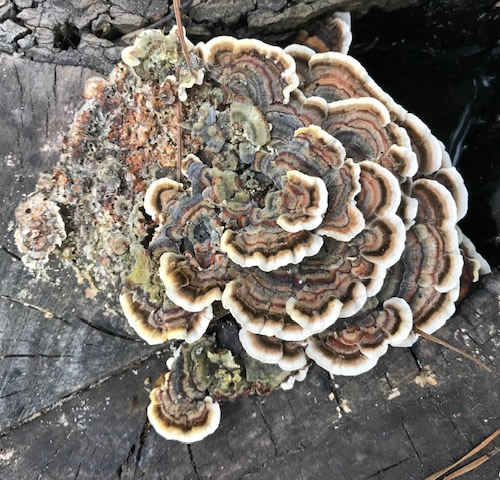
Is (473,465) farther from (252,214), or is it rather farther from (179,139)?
(179,139)

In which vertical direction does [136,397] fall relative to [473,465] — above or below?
below

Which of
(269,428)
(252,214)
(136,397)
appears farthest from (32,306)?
(269,428)

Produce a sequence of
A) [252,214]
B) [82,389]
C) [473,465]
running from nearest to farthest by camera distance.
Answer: [252,214] < [473,465] < [82,389]

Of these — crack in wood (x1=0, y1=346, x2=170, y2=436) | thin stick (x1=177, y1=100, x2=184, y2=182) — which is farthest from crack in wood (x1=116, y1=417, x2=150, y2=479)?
thin stick (x1=177, y1=100, x2=184, y2=182)

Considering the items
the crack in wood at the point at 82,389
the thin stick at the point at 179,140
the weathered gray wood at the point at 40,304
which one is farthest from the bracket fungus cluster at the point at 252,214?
the crack in wood at the point at 82,389

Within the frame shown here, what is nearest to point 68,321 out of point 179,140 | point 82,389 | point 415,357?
point 82,389

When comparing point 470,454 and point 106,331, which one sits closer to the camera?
point 470,454

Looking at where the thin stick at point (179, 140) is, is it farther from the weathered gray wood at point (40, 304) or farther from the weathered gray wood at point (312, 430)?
the weathered gray wood at point (312, 430)

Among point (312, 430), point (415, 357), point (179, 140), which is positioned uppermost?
point (179, 140)

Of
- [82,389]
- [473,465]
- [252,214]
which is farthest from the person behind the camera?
[82,389]
